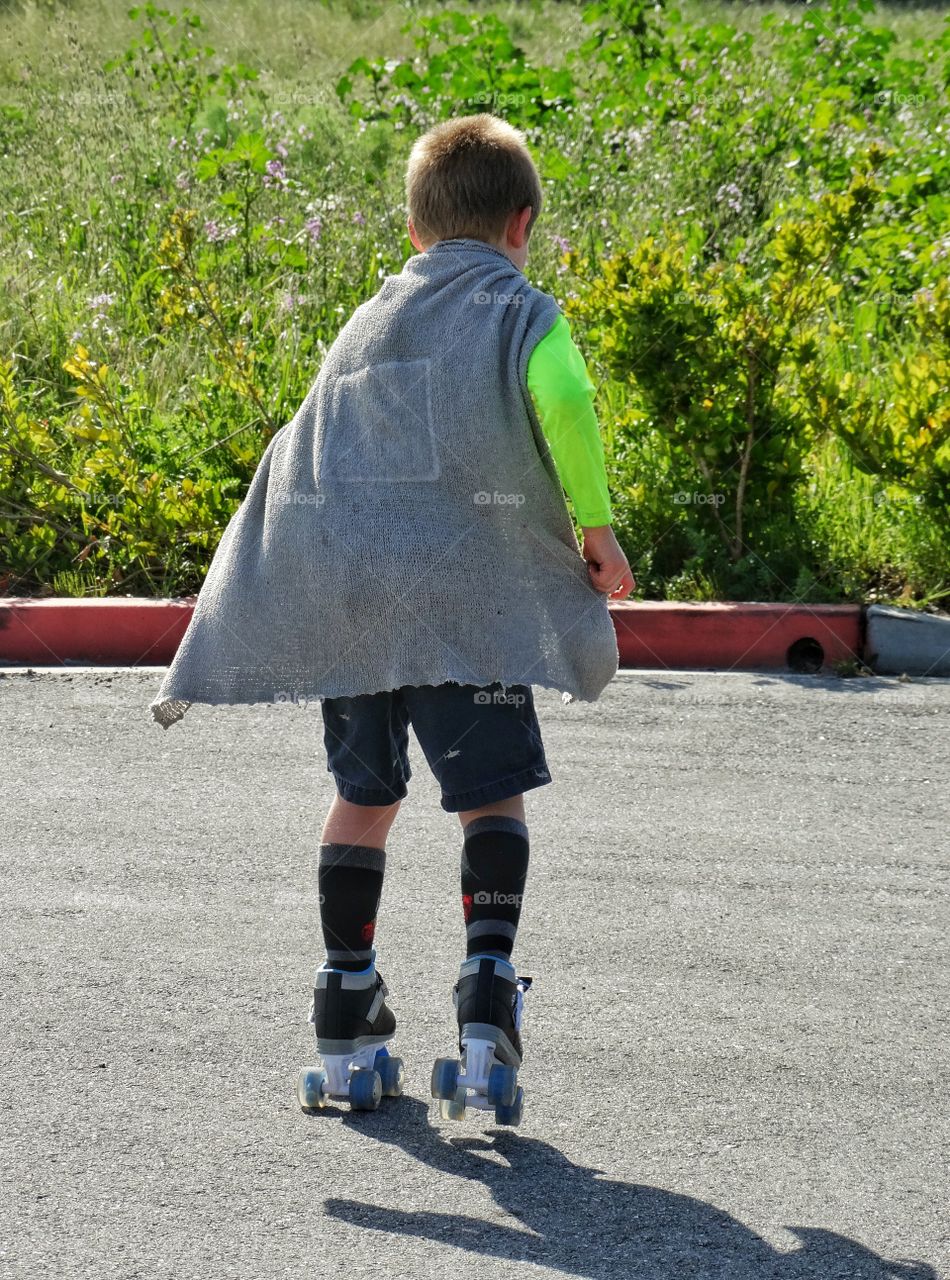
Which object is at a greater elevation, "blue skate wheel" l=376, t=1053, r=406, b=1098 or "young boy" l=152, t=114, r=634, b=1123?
"young boy" l=152, t=114, r=634, b=1123

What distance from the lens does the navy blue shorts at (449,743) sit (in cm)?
250

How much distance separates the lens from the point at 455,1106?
2.47 meters

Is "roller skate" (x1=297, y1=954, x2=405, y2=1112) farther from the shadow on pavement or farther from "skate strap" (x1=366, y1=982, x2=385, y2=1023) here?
the shadow on pavement

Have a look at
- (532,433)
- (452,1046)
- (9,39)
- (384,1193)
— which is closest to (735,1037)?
(452,1046)

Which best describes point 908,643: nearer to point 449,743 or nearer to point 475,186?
point 449,743

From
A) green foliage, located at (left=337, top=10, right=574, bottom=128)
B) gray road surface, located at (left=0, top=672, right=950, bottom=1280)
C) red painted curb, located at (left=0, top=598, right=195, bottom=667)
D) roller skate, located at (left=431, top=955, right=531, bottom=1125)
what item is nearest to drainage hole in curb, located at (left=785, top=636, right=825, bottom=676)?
gray road surface, located at (left=0, top=672, right=950, bottom=1280)

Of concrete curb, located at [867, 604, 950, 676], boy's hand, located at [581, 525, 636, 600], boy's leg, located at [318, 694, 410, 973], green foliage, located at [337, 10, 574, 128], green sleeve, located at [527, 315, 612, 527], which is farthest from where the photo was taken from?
green foliage, located at [337, 10, 574, 128]

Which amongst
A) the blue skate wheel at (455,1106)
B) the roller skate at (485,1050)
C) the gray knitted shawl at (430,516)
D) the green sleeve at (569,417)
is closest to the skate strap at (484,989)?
the roller skate at (485,1050)

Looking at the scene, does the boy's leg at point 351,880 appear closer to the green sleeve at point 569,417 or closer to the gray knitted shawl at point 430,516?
the gray knitted shawl at point 430,516

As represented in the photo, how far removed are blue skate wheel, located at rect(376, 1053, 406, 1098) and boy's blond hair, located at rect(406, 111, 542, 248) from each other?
4.59 ft

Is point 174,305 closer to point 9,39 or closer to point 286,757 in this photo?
point 286,757

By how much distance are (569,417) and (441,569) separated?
1.04ft

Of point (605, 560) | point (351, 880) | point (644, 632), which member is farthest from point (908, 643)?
point (351, 880)

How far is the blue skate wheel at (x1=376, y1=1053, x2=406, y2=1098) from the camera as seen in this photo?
2662 millimetres
